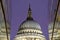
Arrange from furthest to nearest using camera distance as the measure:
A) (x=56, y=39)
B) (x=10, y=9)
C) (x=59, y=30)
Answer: (x=59, y=30), (x=56, y=39), (x=10, y=9)

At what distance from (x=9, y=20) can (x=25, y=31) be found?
13.9ft

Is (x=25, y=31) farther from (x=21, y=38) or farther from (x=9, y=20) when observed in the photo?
(x=9, y=20)

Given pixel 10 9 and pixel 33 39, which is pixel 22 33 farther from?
pixel 10 9

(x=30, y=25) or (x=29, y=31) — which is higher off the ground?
(x=30, y=25)

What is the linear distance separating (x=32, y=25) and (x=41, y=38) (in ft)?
2.63

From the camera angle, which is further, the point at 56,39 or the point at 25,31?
the point at 25,31

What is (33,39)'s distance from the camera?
33.3 feet

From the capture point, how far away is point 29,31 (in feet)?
33.4

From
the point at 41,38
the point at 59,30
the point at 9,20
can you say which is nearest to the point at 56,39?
the point at 59,30

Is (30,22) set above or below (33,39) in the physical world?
above

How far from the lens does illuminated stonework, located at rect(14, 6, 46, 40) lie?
32.4 ft

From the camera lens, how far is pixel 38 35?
10094mm

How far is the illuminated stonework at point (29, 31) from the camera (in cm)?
988

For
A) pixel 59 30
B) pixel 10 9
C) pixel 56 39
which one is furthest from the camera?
pixel 59 30
